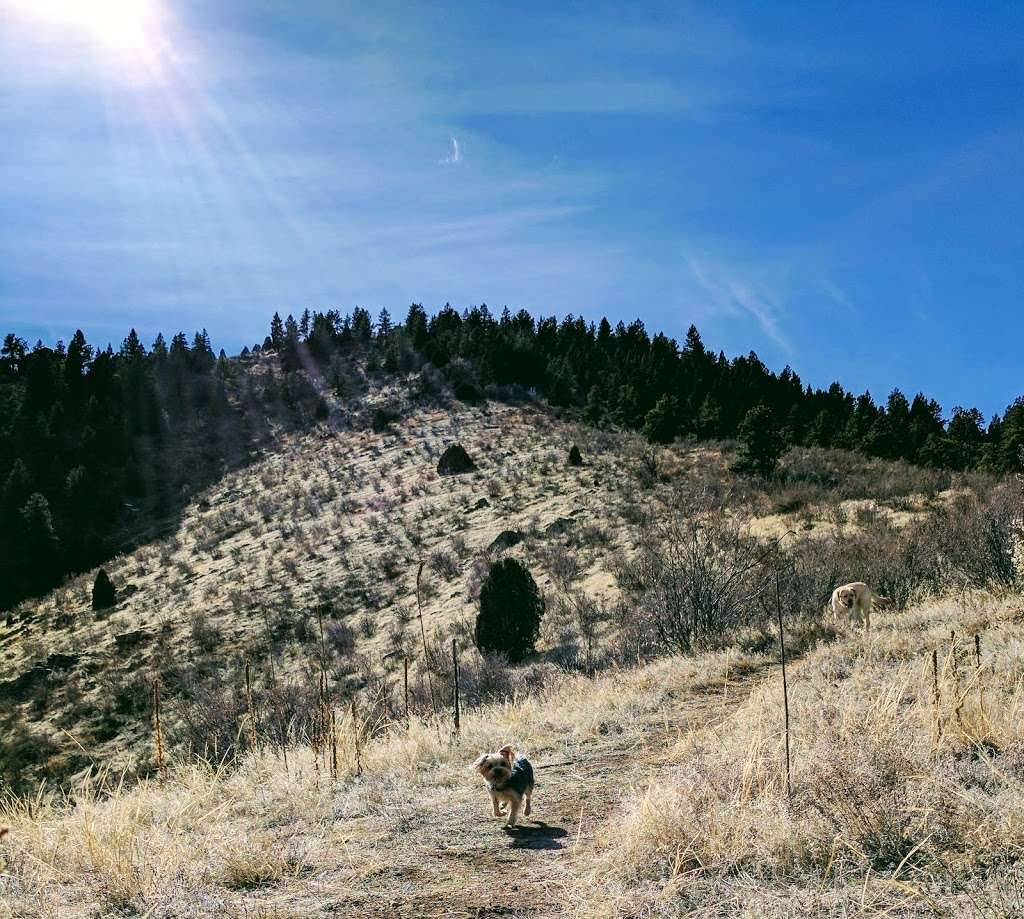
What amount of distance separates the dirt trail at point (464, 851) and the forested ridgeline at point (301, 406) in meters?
31.5

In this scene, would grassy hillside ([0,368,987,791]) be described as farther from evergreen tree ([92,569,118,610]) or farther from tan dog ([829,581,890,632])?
tan dog ([829,581,890,632])

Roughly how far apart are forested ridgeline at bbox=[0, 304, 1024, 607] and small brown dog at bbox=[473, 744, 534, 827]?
32201 millimetres

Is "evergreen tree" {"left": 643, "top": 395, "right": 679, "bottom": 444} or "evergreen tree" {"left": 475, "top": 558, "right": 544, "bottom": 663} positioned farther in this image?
"evergreen tree" {"left": 643, "top": 395, "right": 679, "bottom": 444}

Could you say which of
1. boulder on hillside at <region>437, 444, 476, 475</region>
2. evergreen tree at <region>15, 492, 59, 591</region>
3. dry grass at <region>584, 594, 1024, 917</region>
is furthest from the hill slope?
evergreen tree at <region>15, 492, 59, 591</region>

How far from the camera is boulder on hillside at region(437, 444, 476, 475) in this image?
4288cm

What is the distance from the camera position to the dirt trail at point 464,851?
3266mm

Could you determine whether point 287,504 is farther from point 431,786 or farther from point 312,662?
point 431,786

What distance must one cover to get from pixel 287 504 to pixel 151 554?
7.81m

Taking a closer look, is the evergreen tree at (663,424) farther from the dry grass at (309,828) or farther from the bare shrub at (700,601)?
the dry grass at (309,828)

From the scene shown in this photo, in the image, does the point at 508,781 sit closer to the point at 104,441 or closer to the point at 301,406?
the point at 104,441

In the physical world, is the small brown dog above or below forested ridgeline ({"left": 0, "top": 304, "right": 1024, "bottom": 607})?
below

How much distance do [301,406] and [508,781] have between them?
6903 centimetres

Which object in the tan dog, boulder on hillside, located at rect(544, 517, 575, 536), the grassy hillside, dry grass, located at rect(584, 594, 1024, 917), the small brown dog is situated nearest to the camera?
dry grass, located at rect(584, 594, 1024, 917)

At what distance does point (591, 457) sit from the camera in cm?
4269
